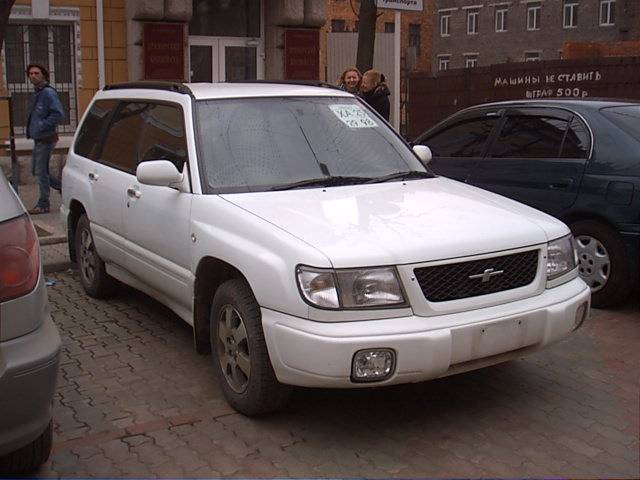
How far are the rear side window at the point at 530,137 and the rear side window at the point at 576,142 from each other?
6 centimetres

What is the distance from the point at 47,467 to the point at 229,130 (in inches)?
88.9

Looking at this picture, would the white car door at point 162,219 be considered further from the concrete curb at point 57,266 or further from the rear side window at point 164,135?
the concrete curb at point 57,266

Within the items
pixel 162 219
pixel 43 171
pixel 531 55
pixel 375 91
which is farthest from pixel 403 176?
pixel 531 55

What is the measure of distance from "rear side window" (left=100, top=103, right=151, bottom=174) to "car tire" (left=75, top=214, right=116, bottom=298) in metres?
0.66

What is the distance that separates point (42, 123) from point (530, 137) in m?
6.24

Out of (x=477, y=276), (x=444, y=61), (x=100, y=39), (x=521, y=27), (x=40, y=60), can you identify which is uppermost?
(x=521, y=27)

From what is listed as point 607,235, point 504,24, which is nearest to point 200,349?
point 607,235

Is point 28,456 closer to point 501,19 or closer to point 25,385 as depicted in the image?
point 25,385

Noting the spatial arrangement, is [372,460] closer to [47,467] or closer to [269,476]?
[269,476]

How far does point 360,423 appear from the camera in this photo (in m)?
4.38

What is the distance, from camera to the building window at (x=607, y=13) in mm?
49125

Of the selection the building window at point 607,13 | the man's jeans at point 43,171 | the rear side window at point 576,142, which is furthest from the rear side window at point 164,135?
the building window at point 607,13

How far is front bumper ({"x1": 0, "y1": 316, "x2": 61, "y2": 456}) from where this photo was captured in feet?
10.7

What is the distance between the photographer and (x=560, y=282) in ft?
14.8
